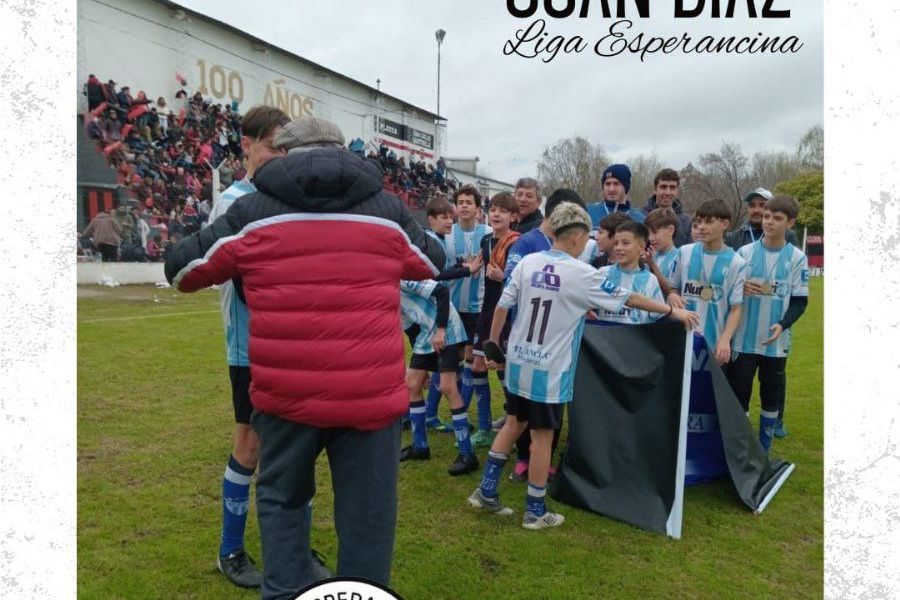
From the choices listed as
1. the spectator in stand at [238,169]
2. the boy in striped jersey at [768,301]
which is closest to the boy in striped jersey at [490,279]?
the boy in striped jersey at [768,301]

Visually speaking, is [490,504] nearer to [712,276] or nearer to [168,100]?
[712,276]

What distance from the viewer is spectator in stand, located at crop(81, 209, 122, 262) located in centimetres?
1633

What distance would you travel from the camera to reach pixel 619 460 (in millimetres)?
4004

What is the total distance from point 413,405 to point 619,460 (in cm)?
156

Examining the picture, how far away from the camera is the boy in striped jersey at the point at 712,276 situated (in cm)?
459

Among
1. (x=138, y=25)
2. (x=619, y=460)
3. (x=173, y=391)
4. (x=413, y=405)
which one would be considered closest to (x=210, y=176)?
(x=138, y=25)

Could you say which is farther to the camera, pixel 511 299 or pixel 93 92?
pixel 93 92

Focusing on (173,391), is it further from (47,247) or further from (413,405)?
(47,247)

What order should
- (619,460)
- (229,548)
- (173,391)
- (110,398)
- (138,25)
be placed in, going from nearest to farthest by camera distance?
1. (229,548)
2. (619,460)
3. (110,398)
4. (173,391)
5. (138,25)

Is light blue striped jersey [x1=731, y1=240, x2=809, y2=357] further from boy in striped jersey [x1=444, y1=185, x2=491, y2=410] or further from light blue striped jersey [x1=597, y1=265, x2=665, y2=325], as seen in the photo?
boy in striped jersey [x1=444, y1=185, x2=491, y2=410]

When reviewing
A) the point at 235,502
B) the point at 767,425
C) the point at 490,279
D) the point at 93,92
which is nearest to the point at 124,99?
the point at 93,92

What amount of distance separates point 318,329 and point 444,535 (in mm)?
1947

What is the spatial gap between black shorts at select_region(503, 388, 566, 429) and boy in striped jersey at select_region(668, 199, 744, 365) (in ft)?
4.68

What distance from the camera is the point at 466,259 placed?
18.9 feet
